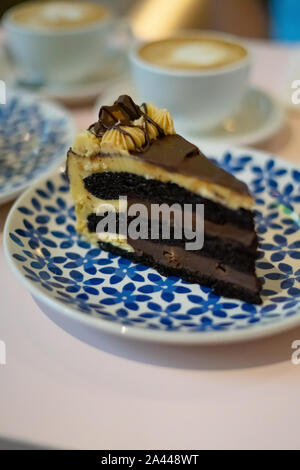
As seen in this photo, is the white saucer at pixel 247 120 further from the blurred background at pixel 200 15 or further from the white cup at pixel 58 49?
the blurred background at pixel 200 15

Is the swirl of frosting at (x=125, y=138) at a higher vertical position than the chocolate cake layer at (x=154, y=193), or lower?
higher

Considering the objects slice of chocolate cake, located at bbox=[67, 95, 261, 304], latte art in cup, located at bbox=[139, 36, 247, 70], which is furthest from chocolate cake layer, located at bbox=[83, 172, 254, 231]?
latte art in cup, located at bbox=[139, 36, 247, 70]

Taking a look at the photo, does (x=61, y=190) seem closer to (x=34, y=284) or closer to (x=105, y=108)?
(x=105, y=108)

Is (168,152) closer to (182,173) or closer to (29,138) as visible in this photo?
(182,173)

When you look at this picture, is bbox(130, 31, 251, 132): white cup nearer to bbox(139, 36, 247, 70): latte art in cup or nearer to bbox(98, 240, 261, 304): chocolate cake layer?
bbox(139, 36, 247, 70): latte art in cup

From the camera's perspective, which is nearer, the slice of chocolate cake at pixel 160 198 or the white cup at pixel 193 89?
the slice of chocolate cake at pixel 160 198

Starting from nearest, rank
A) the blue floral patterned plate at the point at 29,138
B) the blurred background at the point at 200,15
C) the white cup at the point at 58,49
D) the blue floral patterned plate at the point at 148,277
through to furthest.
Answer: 1. the blue floral patterned plate at the point at 148,277
2. the blue floral patterned plate at the point at 29,138
3. the white cup at the point at 58,49
4. the blurred background at the point at 200,15

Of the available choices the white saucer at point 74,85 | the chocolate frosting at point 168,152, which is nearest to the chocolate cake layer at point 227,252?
the chocolate frosting at point 168,152
